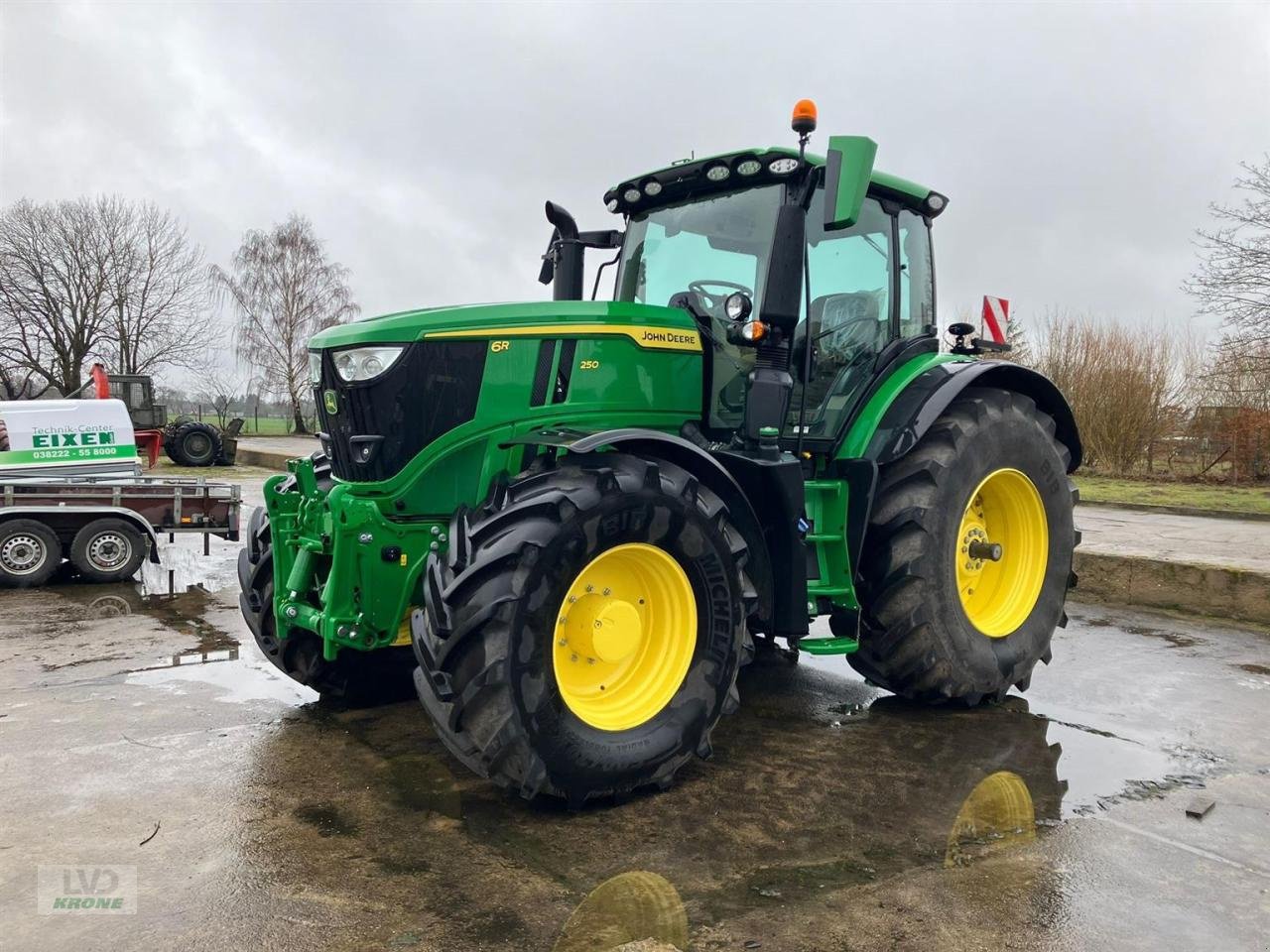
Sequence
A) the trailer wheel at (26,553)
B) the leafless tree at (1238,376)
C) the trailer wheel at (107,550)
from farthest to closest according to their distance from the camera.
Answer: the leafless tree at (1238,376)
the trailer wheel at (107,550)
the trailer wheel at (26,553)

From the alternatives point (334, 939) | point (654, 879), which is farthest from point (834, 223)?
point (334, 939)

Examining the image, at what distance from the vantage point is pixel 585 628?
3.56m

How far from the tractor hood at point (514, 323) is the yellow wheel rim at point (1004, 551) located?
201 cm

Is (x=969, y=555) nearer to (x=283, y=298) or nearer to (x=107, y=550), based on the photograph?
(x=107, y=550)

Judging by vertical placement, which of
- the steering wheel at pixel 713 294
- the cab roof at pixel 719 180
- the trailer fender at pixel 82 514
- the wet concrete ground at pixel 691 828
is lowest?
the wet concrete ground at pixel 691 828

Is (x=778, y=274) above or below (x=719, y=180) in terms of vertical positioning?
below

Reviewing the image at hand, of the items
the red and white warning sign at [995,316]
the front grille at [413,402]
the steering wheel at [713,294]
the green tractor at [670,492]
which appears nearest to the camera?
the green tractor at [670,492]

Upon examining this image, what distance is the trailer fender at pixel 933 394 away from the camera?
14.7ft

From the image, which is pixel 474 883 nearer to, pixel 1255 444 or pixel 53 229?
pixel 1255 444

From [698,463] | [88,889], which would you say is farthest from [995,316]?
[88,889]

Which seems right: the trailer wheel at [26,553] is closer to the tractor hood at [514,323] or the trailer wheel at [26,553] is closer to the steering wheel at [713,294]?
the tractor hood at [514,323]

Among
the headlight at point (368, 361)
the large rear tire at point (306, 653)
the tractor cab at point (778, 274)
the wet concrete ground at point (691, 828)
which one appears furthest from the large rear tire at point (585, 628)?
the large rear tire at point (306, 653)

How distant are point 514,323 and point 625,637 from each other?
1315 mm

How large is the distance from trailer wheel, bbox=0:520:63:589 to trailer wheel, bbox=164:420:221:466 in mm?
15871
